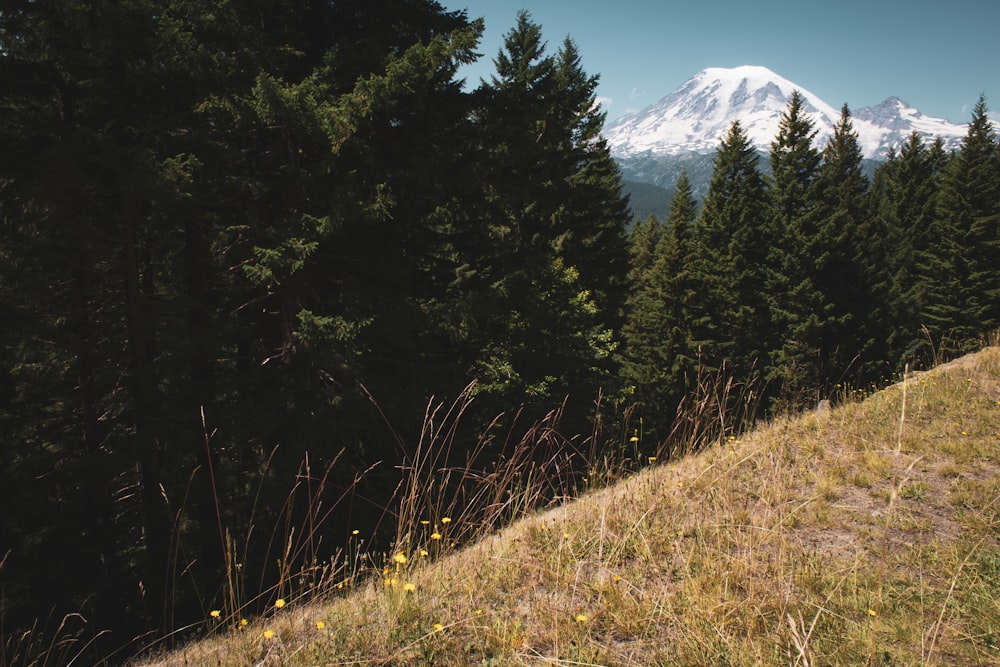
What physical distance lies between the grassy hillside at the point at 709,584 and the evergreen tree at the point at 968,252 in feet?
101

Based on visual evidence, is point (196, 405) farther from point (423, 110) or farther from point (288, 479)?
point (423, 110)

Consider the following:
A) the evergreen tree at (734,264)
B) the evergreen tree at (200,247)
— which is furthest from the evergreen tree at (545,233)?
the evergreen tree at (734,264)

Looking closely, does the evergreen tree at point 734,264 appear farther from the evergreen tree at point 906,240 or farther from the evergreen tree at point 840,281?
the evergreen tree at point 906,240

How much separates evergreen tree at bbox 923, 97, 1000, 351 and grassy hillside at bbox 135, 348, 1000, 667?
3077 cm

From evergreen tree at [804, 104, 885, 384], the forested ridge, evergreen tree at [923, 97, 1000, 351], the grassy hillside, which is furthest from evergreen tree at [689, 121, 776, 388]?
the grassy hillside

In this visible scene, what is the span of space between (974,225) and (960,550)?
112 ft

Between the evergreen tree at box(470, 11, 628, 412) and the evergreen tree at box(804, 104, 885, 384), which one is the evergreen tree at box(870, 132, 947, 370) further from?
the evergreen tree at box(470, 11, 628, 412)

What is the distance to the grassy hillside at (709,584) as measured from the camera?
1896 millimetres

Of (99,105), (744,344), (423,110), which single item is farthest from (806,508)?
(744,344)

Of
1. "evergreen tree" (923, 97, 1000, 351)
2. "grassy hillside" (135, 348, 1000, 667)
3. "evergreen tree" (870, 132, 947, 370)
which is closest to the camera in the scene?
"grassy hillside" (135, 348, 1000, 667)

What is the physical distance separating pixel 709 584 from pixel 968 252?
35233 mm

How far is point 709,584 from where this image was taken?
224 centimetres

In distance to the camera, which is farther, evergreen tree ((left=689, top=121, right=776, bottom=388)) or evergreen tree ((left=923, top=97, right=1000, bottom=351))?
evergreen tree ((left=923, top=97, right=1000, bottom=351))

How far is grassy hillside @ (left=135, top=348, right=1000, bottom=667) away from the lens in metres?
1.90
